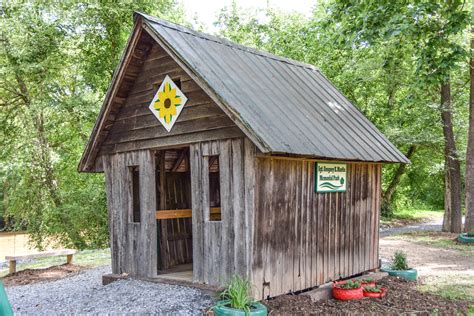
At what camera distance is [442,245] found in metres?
18.0

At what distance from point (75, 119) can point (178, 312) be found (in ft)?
56.0

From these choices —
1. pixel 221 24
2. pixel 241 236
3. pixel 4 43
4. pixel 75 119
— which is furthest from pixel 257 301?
pixel 221 24

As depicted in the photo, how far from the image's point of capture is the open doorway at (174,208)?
37.5 feet

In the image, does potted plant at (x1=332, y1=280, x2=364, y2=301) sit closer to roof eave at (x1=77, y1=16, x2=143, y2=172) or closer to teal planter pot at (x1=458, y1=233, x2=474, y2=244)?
roof eave at (x1=77, y1=16, x2=143, y2=172)

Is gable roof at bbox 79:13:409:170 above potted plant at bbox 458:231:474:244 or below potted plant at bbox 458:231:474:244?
above

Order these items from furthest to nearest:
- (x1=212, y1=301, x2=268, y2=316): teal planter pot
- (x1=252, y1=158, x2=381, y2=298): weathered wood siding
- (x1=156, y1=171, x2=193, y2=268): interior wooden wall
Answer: (x1=156, y1=171, x2=193, y2=268): interior wooden wall < (x1=252, y1=158, x2=381, y2=298): weathered wood siding < (x1=212, y1=301, x2=268, y2=316): teal planter pot

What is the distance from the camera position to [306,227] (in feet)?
30.6

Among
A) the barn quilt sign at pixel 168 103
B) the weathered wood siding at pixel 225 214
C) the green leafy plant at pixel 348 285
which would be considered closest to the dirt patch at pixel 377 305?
the green leafy plant at pixel 348 285

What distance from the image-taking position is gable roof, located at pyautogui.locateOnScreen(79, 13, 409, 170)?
8.21 m

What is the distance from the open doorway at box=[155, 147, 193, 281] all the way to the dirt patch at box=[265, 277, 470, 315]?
3.02 metres

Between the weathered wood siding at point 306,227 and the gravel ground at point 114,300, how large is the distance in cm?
112

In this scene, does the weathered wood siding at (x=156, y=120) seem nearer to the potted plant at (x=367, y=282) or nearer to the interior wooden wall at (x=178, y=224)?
the interior wooden wall at (x=178, y=224)

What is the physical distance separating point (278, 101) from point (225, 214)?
95.1 inches

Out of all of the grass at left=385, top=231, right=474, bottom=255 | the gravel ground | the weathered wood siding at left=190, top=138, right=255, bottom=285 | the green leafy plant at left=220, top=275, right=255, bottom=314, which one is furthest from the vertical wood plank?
the grass at left=385, top=231, right=474, bottom=255
